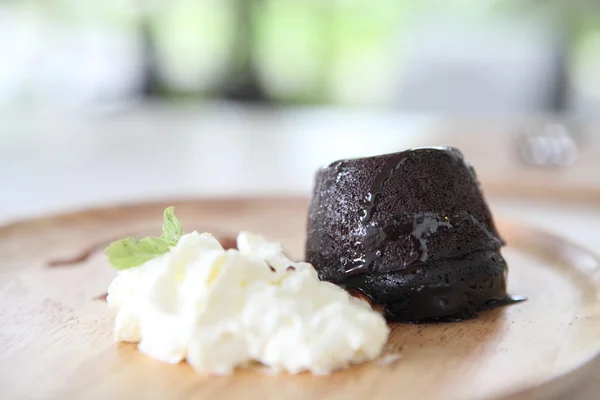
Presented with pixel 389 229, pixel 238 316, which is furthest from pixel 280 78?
pixel 238 316

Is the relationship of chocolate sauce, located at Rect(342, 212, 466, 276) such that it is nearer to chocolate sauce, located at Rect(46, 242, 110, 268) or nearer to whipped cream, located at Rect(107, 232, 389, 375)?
whipped cream, located at Rect(107, 232, 389, 375)

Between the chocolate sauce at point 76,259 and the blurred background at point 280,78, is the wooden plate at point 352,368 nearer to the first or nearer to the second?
the chocolate sauce at point 76,259

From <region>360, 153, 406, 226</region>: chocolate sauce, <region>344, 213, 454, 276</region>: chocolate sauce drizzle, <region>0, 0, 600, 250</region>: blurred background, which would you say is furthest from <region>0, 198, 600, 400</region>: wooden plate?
<region>0, 0, 600, 250</region>: blurred background

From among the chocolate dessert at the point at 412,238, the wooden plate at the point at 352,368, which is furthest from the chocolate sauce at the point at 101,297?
the chocolate dessert at the point at 412,238

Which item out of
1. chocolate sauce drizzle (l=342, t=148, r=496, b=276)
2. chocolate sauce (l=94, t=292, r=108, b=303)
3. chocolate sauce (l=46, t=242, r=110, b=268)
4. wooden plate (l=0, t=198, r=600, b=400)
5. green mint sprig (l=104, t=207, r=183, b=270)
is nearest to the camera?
wooden plate (l=0, t=198, r=600, b=400)

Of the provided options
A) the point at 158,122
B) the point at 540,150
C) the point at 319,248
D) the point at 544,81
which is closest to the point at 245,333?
the point at 319,248

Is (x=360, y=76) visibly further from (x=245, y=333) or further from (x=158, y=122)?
(x=245, y=333)
